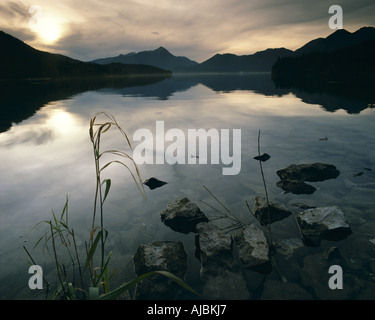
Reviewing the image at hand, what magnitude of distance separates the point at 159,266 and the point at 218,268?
43.3 inches

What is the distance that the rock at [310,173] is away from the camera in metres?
7.71

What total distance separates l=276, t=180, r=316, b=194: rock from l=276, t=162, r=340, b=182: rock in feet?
1.87

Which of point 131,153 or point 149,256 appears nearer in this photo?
point 149,256

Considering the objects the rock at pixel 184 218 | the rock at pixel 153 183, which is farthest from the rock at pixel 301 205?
the rock at pixel 153 183

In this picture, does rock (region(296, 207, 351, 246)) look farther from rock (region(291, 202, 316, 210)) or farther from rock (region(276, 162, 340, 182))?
rock (region(276, 162, 340, 182))

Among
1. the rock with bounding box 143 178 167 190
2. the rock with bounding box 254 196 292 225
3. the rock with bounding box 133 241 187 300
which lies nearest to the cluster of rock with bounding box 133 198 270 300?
the rock with bounding box 133 241 187 300

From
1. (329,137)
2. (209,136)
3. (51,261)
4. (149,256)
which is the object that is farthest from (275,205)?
(329,137)

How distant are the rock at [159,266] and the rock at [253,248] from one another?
46.7 inches

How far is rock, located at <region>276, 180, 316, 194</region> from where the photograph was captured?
22.7 ft

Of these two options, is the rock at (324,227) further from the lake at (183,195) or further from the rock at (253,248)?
the rock at (253,248)

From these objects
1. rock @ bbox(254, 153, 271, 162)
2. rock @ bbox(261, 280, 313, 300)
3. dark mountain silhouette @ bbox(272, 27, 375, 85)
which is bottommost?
rock @ bbox(261, 280, 313, 300)

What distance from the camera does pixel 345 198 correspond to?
6547 millimetres

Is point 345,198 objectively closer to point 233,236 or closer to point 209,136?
point 233,236
